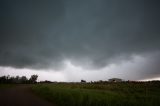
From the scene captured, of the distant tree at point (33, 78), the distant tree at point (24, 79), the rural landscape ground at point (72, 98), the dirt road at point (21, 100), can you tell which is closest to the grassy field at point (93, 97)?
the rural landscape ground at point (72, 98)

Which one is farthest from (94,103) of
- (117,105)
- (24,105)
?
(24,105)

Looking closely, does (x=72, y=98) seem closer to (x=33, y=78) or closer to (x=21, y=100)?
(x=21, y=100)

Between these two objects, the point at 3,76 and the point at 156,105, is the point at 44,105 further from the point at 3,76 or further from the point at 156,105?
the point at 3,76

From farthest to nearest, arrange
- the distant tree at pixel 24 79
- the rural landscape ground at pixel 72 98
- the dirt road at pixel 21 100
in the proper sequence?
1. the distant tree at pixel 24 79
2. the rural landscape ground at pixel 72 98
3. the dirt road at pixel 21 100

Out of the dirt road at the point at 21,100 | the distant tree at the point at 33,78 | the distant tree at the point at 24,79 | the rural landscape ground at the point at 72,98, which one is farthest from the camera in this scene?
the distant tree at the point at 33,78

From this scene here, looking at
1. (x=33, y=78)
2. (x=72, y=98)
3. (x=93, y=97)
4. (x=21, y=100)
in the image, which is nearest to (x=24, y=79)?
(x=33, y=78)

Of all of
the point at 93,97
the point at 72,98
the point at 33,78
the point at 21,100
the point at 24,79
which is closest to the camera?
the point at 72,98

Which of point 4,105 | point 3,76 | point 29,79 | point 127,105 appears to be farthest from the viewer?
point 29,79

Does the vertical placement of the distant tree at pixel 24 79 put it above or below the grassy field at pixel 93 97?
above

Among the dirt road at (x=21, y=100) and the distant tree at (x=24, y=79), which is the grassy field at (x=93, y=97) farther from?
the distant tree at (x=24, y=79)

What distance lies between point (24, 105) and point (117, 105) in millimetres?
8294

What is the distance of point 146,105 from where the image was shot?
54.2ft

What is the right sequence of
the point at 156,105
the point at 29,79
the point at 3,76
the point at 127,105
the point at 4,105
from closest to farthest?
the point at 4,105 < the point at 127,105 < the point at 156,105 < the point at 3,76 < the point at 29,79

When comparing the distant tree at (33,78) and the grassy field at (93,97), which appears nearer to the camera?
the grassy field at (93,97)
